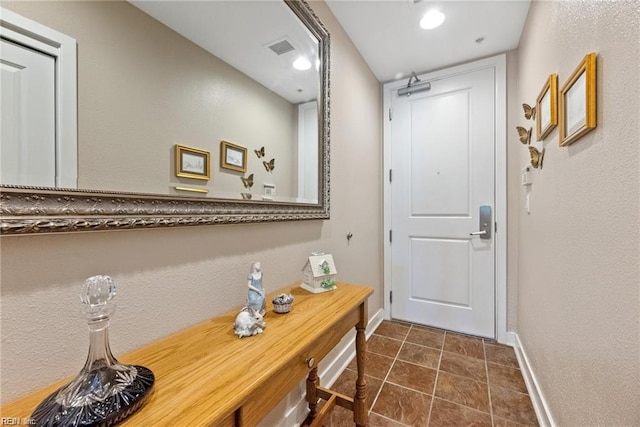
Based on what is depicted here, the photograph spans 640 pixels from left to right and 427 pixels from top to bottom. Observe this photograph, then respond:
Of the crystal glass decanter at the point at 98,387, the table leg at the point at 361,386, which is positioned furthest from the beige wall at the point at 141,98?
the table leg at the point at 361,386

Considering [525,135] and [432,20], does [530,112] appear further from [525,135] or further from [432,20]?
[432,20]

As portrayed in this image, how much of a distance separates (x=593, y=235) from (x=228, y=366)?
1.20 m

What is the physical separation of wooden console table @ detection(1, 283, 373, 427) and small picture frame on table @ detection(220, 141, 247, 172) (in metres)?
0.58

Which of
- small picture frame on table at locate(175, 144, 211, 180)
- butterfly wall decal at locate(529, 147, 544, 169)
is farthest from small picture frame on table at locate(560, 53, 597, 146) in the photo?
small picture frame on table at locate(175, 144, 211, 180)

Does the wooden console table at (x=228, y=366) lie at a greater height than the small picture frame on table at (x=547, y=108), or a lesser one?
lesser

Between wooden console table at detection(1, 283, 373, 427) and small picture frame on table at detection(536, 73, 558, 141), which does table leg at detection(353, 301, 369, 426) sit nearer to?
wooden console table at detection(1, 283, 373, 427)

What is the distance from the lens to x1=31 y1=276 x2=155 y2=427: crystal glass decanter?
466 mm

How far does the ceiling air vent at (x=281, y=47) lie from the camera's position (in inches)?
50.6

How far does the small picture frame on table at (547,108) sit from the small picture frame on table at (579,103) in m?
0.10

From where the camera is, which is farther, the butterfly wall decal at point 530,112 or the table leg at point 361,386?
the butterfly wall decal at point 530,112

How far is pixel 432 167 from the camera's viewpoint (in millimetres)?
2484

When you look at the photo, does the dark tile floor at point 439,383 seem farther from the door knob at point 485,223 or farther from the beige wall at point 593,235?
the door knob at point 485,223

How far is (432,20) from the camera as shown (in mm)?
1838

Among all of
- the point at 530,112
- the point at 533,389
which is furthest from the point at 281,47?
the point at 533,389
